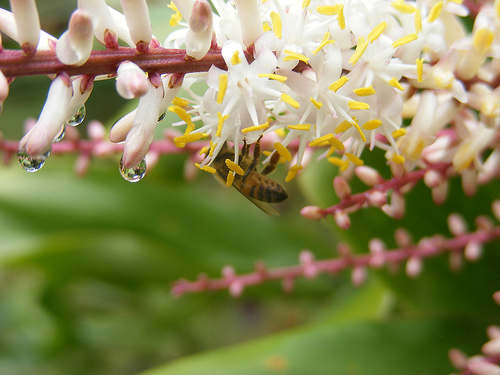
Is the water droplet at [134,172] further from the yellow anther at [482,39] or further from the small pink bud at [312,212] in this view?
the yellow anther at [482,39]

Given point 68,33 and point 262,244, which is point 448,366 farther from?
point 68,33

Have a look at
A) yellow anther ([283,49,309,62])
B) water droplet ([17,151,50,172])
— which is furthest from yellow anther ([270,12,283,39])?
water droplet ([17,151,50,172])

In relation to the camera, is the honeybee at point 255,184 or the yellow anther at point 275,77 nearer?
the yellow anther at point 275,77

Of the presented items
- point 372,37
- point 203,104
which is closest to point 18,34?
point 203,104

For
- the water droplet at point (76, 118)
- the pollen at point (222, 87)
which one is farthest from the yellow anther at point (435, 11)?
the water droplet at point (76, 118)

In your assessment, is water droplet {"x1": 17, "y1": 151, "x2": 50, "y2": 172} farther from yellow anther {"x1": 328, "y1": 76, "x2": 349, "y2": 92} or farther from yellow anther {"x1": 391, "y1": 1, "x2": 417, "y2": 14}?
yellow anther {"x1": 391, "y1": 1, "x2": 417, "y2": 14}

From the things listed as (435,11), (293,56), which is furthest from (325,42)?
(435,11)
